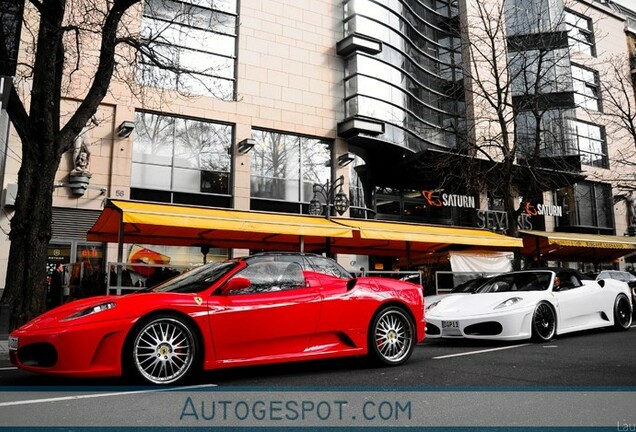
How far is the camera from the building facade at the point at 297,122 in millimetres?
18125

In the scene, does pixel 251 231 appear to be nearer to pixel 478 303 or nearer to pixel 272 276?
pixel 478 303

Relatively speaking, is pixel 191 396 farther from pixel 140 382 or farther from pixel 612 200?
pixel 612 200

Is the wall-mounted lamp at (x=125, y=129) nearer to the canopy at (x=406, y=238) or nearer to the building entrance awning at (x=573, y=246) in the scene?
the canopy at (x=406, y=238)

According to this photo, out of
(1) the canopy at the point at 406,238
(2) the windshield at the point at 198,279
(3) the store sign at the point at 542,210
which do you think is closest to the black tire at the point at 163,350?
(2) the windshield at the point at 198,279

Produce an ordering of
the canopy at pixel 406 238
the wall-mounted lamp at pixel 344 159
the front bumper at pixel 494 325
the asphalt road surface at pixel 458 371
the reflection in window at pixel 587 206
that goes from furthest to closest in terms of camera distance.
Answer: the reflection in window at pixel 587 206
the wall-mounted lamp at pixel 344 159
the canopy at pixel 406 238
the front bumper at pixel 494 325
the asphalt road surface at pixel 458 371

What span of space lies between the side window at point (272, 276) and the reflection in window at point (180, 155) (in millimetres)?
13986

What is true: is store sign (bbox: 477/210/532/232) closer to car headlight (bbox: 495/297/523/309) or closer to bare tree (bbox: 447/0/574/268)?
bare tree (bbox: 447/0/574/268)

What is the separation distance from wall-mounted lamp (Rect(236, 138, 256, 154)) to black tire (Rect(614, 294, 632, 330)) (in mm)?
13555

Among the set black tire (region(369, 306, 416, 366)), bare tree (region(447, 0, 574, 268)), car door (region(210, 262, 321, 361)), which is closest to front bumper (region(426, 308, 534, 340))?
black tire (region(369, 306, 416, 366))

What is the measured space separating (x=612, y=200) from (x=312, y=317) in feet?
104

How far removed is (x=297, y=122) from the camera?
21859 mm

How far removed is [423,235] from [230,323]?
11109 millimetres

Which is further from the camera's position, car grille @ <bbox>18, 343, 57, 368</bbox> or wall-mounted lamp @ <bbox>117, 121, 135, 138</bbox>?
wall-mounted lamp @ <bbox>117, 121, 135, 138</bbox>

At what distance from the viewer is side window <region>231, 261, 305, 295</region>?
5797 millimetres
